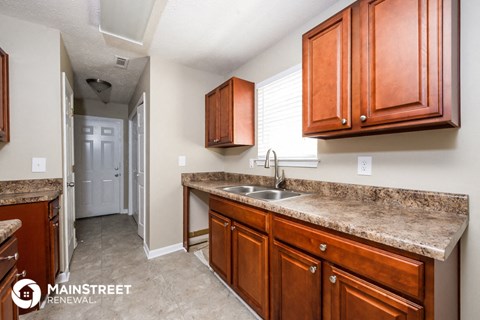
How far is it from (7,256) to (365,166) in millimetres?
1936

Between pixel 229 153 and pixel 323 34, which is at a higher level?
pixel 323 34

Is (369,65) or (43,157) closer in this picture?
(369,65)

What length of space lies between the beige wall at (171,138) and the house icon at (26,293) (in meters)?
1.05

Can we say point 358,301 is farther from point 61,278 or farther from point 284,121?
point 61,278

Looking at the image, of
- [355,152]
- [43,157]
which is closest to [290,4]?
[355,152]

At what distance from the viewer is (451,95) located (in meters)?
0.95

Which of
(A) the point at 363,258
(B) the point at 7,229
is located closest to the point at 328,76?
(A) the point at 363,258

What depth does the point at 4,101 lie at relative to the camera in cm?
Result: 173

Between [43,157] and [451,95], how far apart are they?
9.78 ft

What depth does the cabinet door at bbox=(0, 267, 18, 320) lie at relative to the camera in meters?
0.75

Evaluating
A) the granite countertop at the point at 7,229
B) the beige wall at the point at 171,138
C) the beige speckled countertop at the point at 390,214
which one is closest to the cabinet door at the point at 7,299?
the granite countertop at the point at 7,229

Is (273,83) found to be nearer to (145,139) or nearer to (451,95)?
(451,95)

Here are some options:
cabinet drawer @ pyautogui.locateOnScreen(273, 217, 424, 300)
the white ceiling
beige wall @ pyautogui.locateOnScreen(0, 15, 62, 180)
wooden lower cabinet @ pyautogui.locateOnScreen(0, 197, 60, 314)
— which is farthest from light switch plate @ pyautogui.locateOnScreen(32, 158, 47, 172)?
cabinet drawer @ pyautogui.locateOnScreen(273, 217, 424, 300)

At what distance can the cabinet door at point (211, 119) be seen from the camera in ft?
8.68
